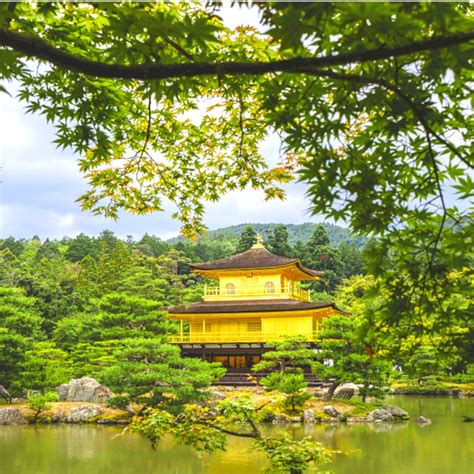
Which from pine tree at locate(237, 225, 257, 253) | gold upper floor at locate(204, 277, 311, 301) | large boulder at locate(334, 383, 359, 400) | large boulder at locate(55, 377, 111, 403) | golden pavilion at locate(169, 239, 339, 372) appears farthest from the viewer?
pine tree at locate(237, 225, 257, 253)

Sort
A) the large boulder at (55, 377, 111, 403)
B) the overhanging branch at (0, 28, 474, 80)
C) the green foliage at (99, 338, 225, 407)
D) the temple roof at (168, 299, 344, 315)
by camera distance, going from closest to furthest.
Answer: the overhanging branch at (0, 28, 474, 80) → the green foliage at (99, 338, 225, 407) → the large boulder at (55, 377, 111, 403) → the temple roof at (168, 299, 344, 315)

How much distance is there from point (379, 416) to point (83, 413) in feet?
24.4

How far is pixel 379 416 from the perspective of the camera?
570 inches

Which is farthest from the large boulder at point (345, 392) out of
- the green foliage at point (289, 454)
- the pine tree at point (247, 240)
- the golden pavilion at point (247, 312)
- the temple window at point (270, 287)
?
the pine tree at point (247, 240)

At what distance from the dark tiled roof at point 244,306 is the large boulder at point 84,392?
5787 mm

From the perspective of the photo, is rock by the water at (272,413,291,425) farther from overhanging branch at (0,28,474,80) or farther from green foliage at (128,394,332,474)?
overhanging branch at (0,28,474,80)

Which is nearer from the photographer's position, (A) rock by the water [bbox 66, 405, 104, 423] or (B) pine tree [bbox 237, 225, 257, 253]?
(A) rock by the water [bbox 66, 405, 104, 423]

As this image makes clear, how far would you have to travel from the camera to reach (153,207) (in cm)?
345

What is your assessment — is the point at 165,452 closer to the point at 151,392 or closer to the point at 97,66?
the point at 151,392

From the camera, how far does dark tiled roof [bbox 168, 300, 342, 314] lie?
68.1 feet

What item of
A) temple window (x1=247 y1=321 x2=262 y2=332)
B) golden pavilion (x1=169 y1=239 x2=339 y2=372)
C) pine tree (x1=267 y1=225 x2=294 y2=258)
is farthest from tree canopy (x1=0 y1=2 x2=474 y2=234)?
pine tree (x1=267 y1=225 x2=294 y2=258)

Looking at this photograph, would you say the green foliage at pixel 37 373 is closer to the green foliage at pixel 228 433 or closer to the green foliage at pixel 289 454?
the green foliage at pixel 228 433

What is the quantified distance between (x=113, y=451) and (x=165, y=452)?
1.02 meters

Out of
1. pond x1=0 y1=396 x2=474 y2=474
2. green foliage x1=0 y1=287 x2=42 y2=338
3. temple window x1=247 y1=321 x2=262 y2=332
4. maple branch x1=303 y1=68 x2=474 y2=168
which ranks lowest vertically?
pond x1=0 y1=396 x2=474 y2=474
